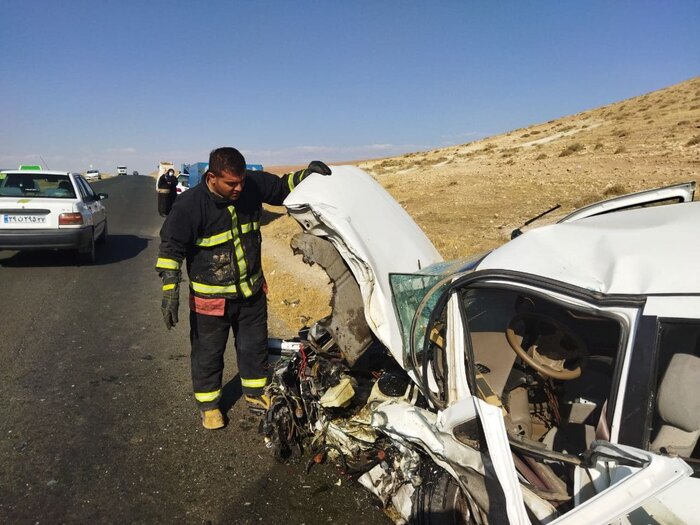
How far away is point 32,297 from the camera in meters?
7.04

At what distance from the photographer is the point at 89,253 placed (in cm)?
940

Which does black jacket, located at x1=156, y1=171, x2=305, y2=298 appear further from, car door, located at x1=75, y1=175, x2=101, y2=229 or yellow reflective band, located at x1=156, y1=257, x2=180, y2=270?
car door, located at x1=75, y1=175, x2=101, y2=229

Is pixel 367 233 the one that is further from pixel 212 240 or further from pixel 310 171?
pixel 212 240

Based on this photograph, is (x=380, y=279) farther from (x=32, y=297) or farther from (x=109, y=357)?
(x=32, y=297)

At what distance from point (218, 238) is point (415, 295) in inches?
62.9

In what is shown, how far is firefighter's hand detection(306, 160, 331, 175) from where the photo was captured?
3.55m

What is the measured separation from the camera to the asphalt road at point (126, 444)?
116 inches

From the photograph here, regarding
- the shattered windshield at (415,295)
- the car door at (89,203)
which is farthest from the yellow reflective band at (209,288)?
the car door at (89,203)

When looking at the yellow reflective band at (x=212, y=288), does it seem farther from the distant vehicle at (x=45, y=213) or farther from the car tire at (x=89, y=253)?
the car tire at (x=89, y=253)

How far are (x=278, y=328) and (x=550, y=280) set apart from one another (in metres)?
4.58

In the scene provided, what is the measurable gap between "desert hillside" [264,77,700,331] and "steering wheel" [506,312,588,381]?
4.14 metres

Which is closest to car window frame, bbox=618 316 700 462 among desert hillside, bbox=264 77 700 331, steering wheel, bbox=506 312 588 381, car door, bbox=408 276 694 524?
car door, bbox=408 276 694 524

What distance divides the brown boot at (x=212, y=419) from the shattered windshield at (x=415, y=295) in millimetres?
1806

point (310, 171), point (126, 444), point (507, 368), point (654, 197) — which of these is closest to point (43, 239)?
point (126, 444)
